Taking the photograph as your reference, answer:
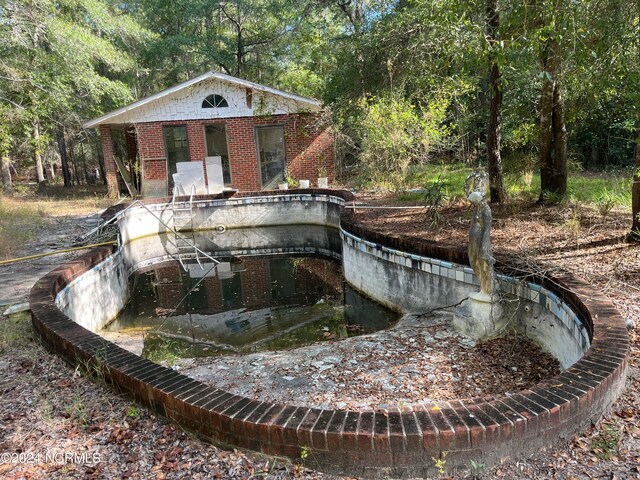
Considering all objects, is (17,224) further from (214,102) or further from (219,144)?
(219,144)

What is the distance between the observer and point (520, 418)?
2232 millimetres

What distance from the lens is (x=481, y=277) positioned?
4.41 metres

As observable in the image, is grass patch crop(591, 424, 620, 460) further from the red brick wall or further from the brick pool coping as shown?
the red brick wall

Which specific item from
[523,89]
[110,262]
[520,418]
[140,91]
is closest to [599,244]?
[520,418]

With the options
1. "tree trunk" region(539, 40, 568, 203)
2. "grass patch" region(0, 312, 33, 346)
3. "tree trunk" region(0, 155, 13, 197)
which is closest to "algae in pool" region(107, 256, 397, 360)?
"grass patch" region(0, 312, 33, 346)

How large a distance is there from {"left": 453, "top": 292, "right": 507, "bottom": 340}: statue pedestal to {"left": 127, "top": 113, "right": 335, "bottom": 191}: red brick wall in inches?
465

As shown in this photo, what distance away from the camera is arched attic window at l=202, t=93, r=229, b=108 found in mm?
15594

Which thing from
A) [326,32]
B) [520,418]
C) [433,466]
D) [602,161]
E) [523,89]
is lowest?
[433,466]

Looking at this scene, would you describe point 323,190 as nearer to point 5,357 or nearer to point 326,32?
point 326,32

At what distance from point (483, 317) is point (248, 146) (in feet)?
41.7

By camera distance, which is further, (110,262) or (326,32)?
(326,32)

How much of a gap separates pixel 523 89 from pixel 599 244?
367 inches

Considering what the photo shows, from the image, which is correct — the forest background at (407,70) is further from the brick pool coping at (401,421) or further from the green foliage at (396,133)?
the brick pool coping at (401,421)

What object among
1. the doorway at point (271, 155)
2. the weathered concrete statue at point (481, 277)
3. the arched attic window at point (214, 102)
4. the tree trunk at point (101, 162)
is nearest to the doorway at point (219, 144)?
the arched attic window at point (214, 102)
